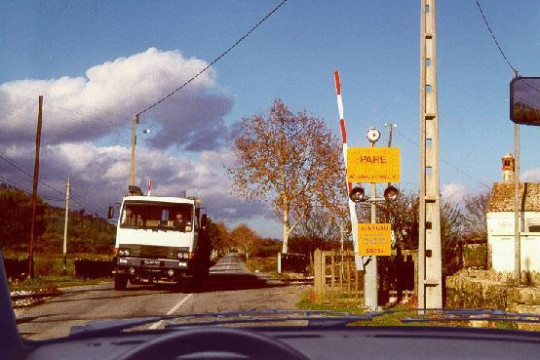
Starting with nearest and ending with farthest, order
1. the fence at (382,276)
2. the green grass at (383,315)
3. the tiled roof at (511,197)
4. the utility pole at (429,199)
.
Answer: the green grass at (383,315) → the utility pole at (429,199) → the fence at (382,276) → the tiled roof at (511,197)

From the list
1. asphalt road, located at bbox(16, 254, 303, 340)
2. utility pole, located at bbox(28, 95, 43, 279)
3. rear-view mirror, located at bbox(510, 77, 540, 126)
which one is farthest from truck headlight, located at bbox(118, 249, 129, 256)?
rear-view mirror, located at bbox(510, 77, 540, 126)

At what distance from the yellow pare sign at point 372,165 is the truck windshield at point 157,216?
7.91 meters

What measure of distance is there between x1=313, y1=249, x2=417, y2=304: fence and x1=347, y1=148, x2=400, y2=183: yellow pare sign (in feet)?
10.7

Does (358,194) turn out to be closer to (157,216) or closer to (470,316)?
(157,216)

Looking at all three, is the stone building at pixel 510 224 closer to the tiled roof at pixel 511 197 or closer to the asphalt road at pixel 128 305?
the tiled roof at pixel 511 197

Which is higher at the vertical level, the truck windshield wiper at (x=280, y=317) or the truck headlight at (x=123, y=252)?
the truck headlight at (x=123, y=252)

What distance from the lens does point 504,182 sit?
143 ft

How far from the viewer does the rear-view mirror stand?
293cm

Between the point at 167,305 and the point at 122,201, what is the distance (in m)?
4.53

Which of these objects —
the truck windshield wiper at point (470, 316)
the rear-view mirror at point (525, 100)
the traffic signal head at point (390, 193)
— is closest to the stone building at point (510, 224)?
the traffic signal head at point (390, 193)

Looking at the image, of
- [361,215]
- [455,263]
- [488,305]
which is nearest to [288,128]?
[361,215]

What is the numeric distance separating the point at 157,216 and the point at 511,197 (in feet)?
95.0

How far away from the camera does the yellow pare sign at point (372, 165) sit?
1183 centimetres

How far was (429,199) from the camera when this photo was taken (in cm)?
1016
